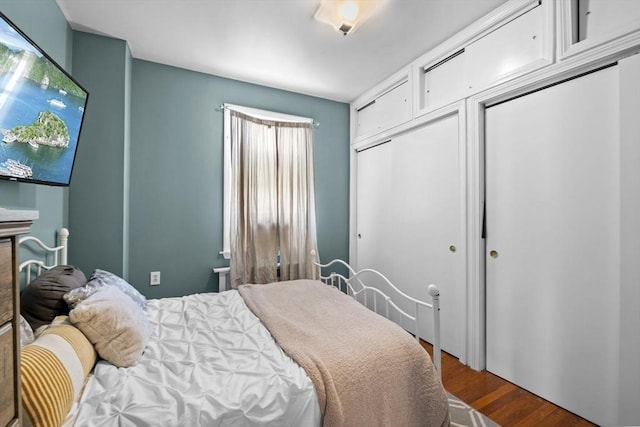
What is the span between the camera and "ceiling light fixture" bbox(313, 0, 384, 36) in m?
1.78

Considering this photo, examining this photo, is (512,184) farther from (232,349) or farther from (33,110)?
(33,110)

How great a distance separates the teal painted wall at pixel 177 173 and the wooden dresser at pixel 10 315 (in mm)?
2056

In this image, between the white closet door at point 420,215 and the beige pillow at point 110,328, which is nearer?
the beige pillow at point 110,328

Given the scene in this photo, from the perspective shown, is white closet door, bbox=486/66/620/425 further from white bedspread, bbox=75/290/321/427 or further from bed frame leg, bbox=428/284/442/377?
white bedspread, bbox=75/290/321/427

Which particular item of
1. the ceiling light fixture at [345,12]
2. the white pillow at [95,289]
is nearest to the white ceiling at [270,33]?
the ceiling light fixture at [345,12]

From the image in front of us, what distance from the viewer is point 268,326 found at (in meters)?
1.54

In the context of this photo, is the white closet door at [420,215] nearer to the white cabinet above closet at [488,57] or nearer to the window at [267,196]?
the white cabinet above closet at [488,57]

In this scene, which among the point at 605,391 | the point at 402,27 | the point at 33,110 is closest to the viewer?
the point at 33,110

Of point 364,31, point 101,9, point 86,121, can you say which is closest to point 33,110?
point 86,121

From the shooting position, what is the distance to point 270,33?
212cm

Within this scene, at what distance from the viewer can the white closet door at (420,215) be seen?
2230 millimetres

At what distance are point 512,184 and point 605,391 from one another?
1245 mm

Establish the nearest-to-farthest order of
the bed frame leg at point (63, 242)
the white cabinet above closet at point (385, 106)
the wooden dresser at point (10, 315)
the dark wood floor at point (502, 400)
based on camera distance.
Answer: the wooden dresser at point (10, 315) < the dark wood floor at point (502, 400) < the bed frame leg at point (63, 242) < the white cabinet above closet at point (385, 106)

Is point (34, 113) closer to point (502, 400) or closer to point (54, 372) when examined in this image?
point (54, 372)
